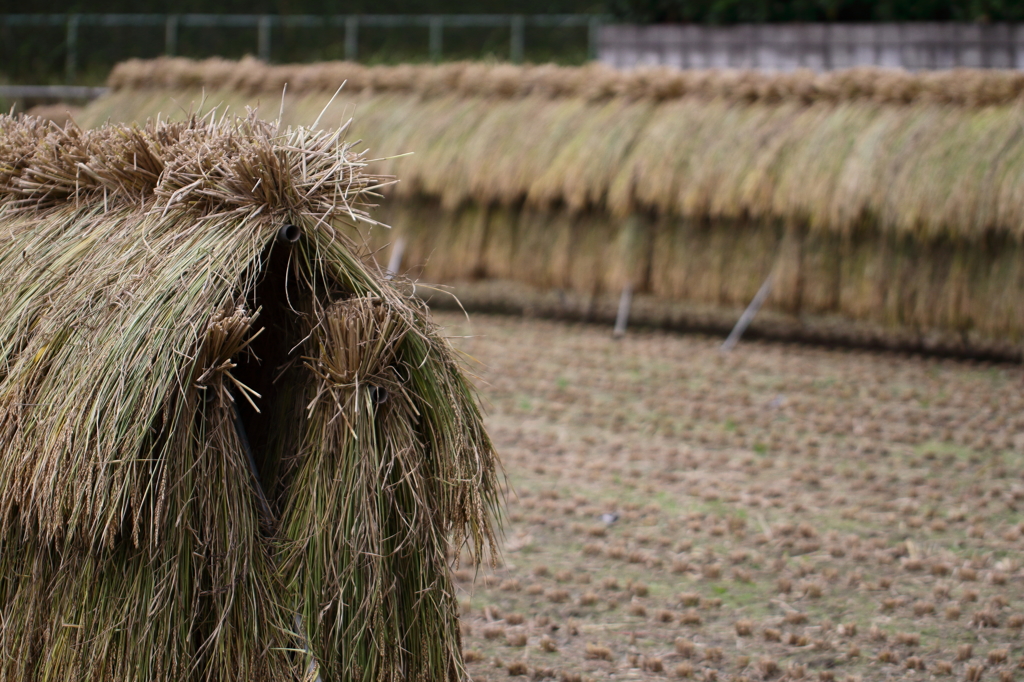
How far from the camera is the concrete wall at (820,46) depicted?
38.1ft

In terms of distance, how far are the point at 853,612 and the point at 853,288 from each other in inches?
205

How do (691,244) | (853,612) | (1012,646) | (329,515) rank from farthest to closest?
(691,244), (853,612), (1012,646), (329,515)

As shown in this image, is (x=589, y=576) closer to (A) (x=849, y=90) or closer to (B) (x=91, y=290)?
(B) (x=91, y=290)

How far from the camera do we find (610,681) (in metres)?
3.19

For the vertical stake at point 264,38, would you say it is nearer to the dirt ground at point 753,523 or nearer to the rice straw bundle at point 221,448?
the dirt ground at point 753,523

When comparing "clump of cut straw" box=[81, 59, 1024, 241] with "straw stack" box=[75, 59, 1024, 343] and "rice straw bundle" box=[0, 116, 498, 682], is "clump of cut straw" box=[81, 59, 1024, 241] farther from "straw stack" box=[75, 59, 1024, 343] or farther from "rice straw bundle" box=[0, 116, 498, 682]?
"rice straw bundle" box=[0, 116, 498, 682]

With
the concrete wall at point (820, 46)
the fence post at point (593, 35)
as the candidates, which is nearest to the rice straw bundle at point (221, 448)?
the concrete wall at point (820, 46)

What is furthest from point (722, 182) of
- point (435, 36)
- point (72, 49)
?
point (72, 49)

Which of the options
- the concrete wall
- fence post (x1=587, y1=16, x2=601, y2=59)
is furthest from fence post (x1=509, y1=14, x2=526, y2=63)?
the concrete wall

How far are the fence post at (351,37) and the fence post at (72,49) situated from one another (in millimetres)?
4473

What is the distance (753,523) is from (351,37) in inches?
526

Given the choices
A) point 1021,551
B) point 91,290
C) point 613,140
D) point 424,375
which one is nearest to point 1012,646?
point 1021,551

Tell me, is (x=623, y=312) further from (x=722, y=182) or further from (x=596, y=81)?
(x=596, y=81)

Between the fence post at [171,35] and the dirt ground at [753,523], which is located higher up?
the fence post at [171,35]
